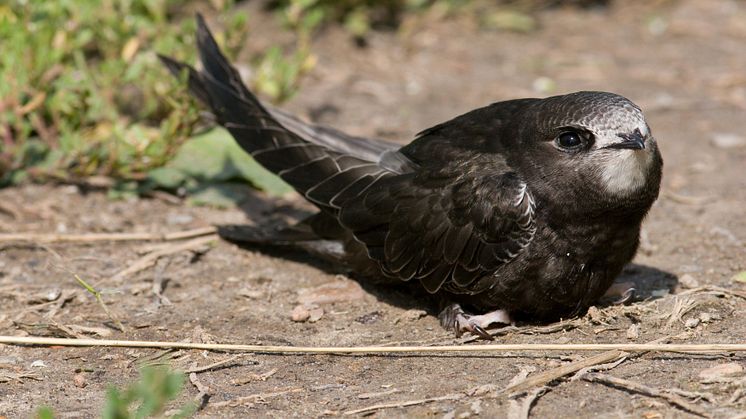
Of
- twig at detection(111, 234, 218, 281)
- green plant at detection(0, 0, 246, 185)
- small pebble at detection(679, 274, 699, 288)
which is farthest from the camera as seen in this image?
green plant at detection(0, 0, 246, 185)

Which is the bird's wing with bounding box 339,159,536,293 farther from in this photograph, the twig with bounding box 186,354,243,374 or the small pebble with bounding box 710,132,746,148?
the small pebble with bounding box 710,132,746,148

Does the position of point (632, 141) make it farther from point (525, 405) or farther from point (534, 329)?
point (525, 405)

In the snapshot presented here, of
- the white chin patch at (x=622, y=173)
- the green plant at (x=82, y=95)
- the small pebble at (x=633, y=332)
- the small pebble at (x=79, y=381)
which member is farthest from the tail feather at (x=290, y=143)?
the small pebble at (x=79, y=381)

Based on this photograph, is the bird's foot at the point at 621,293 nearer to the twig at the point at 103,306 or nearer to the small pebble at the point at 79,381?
the twig at the point at 103,306

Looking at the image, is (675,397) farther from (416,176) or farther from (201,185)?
(201,185)

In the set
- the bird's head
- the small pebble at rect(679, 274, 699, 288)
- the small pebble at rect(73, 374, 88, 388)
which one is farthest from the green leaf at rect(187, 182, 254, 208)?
the small pebble at rect(679, 274, 699, 288)

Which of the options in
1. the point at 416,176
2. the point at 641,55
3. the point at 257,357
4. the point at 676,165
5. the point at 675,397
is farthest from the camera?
the point at 641,55

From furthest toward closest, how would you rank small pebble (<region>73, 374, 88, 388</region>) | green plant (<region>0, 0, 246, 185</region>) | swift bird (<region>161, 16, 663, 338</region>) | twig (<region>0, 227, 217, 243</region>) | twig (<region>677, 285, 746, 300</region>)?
green plant (<region>0, 0, 246, 185</region>) < twig (<region>0, 227, 217, 243</region>) < twig (<region>677, 285, 746, 300</region>) < swift bird (<region>161, 16, 663, 338</region>) < small pebble (<region>73, 374, 88, 388</region>)

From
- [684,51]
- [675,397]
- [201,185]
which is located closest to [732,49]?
[684,51]
